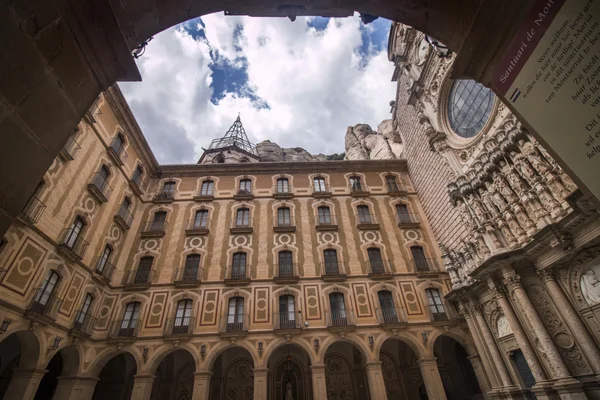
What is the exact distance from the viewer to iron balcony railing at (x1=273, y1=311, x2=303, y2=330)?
16484 millimetres

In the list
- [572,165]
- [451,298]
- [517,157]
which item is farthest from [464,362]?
[572,165]

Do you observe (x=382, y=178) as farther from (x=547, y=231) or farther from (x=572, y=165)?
(x=572, y=165)

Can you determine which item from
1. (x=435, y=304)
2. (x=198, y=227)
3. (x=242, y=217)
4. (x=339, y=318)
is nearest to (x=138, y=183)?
(x=198, y=227)

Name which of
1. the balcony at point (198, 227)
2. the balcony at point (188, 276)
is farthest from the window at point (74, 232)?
the balcony at point (198, 227)

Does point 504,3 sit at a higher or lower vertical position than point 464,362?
higher

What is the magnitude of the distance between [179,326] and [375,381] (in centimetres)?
1085

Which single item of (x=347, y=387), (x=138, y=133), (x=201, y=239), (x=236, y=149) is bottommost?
(x=347, y=387)

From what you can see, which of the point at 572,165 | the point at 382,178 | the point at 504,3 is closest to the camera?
the point at 572,165

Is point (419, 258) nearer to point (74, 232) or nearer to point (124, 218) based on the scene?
point (124, 218)

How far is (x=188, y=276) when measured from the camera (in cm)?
1838

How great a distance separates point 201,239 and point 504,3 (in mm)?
19501

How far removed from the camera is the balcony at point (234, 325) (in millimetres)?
15992

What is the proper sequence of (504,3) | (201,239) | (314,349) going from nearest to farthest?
(504,3) → (314,349) → (201,239)

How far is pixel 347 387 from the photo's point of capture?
18.1 m
